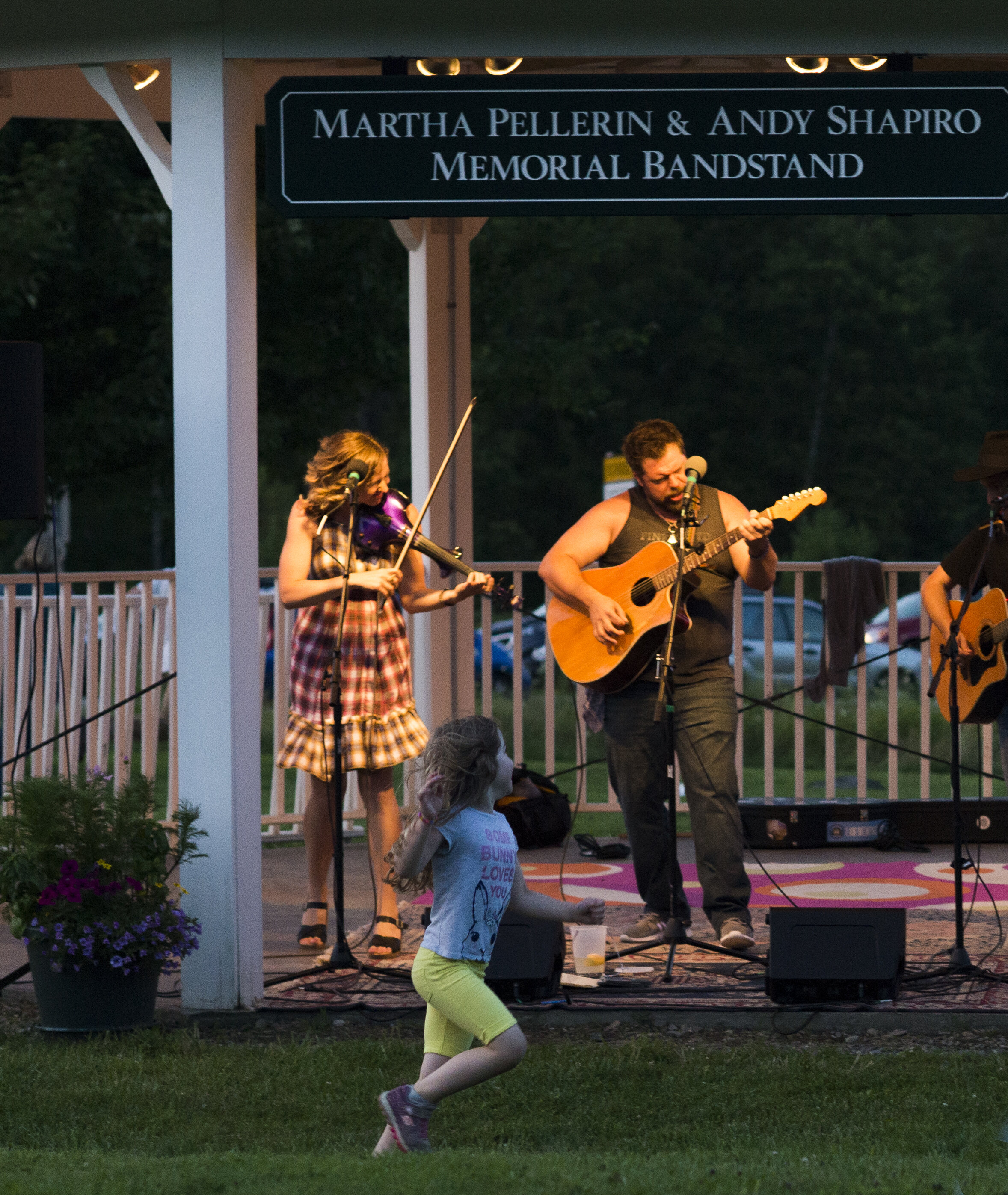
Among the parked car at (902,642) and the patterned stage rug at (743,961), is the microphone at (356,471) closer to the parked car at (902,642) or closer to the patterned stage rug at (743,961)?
the patterned stage rug at (743,961)

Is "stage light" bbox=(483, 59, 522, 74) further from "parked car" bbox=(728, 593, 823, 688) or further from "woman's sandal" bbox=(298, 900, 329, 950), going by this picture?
"parked car" bbox=(728, 593, 823, 688)

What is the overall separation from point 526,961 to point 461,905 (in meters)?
1.40

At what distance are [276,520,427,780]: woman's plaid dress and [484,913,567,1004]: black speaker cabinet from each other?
87 cm

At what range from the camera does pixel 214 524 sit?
19.0 feet

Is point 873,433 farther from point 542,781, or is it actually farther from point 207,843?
point 207,843

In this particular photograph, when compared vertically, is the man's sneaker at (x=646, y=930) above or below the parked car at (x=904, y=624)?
below

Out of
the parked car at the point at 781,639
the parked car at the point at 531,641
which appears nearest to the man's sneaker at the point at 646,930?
the parked car at the point at 781,639

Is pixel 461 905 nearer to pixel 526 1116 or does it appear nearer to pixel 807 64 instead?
A: pixel 526 1116

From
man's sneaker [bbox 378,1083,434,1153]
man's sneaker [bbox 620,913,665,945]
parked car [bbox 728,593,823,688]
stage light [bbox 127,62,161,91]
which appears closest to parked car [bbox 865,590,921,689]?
parked car [bbox 728,593,823,688]

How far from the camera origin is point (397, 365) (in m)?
17.5

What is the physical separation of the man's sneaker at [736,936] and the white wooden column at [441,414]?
2.71m

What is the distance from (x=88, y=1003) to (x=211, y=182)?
263cm

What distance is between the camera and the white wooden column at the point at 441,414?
873 cm

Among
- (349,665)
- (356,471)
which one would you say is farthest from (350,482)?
(349,665)
